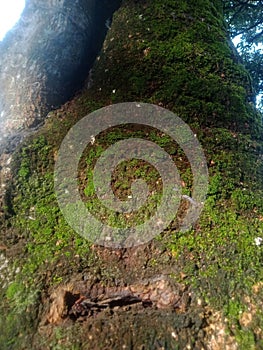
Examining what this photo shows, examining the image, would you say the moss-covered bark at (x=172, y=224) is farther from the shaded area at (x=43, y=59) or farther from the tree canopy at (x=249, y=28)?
the tree canopy at (x=249, y=28)

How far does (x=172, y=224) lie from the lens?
64.6 inches

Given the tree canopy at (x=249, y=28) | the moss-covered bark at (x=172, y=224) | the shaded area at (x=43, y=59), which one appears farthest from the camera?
the tree canopy at (x=249, y=28)

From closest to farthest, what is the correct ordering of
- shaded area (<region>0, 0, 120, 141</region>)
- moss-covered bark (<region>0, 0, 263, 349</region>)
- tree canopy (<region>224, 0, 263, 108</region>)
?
moss-covered bark (<region>0, 0, 263, 349</region>), shaded area (<region>0, 0, 120, 141</region>), tree canopy (<region>224, 0, 263, 108</region>)

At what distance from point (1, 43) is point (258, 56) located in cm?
522

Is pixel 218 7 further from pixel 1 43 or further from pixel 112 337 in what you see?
pixel 112 337

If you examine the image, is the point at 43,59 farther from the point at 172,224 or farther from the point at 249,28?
the point at 249,28

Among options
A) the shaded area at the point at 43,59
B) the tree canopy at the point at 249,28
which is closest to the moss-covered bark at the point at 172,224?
the shaded area at the point at 43,59

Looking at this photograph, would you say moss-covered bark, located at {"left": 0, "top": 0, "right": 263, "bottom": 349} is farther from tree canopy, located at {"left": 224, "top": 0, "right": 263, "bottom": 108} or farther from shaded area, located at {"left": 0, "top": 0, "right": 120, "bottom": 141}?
tree canopy, located at {"left": 224, "top": 0, "right": 263, "bottom": 108}

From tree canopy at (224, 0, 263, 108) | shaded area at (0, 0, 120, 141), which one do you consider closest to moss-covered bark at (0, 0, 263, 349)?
shaded area at (0, 0, 120, 141)

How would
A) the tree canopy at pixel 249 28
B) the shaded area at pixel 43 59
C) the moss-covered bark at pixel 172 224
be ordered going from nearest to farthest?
1. the moss-covered bark at pixel 172 224
2. the shaded area at pixel 43 59
3. the tree canopy at pixel 249 28

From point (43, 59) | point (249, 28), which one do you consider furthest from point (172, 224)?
point (249, 28)

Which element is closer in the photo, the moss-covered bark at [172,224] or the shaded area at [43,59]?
the moss-covered bark at [172,224]

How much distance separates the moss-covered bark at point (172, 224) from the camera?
133 cm

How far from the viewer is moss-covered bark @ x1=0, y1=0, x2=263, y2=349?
133cm
